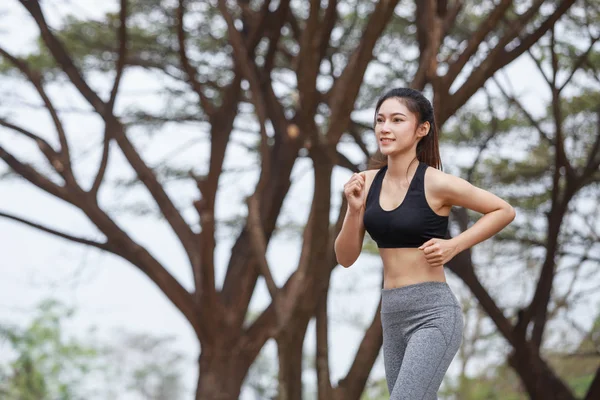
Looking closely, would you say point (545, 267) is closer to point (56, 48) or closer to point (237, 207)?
point (56, 48)

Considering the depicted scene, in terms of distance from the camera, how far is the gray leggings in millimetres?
2346

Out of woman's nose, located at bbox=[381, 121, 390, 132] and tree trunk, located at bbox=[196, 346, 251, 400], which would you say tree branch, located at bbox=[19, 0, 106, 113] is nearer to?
tree trunk, located at bbox=[196, 346, 251, 400]

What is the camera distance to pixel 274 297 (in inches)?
201

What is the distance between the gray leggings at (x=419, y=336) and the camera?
2.35 m

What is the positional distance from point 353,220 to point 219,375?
5.00 metres

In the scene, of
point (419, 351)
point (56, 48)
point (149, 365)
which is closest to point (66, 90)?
point (56, 48)

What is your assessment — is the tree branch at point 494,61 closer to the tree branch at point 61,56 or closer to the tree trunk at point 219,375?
the tree trunk at point 219,375

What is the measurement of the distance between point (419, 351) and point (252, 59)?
5.32 metres

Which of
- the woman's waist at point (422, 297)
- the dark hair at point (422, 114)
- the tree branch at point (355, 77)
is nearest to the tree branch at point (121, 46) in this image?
the tree branch at point (355, 77)

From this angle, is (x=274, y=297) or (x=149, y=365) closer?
(x=274, y=297)

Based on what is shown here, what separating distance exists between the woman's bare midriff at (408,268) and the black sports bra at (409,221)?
2 centimetres

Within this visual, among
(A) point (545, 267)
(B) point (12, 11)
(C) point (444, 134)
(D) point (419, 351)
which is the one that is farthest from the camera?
(C) point (444, 134)

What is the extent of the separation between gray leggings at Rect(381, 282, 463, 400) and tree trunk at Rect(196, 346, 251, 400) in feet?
16.1

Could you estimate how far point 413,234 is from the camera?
96.6 inches
